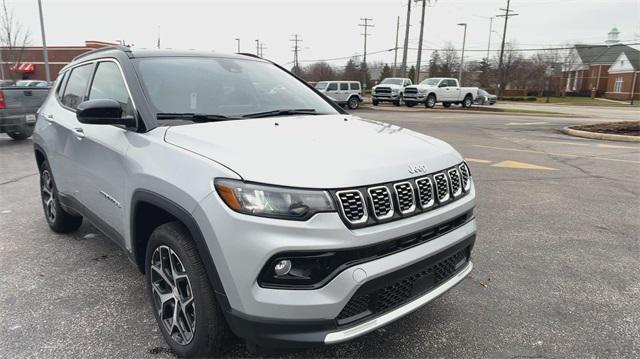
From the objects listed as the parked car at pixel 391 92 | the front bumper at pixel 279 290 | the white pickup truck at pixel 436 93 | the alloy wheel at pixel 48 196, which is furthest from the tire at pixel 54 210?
the parked car at pixel 391 92

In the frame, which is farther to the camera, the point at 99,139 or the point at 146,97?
the point at 99,139

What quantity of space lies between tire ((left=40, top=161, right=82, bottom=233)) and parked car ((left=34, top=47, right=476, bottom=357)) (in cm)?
122

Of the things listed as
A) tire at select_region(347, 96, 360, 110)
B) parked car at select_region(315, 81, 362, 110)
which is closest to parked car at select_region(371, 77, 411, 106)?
parked car at select_region(315, 81, 362, 110)

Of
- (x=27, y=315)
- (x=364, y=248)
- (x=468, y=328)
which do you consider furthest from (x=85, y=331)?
(x=468, y=328)

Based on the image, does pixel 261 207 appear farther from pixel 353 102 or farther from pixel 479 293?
pixel 353 102

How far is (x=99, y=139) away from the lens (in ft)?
10.5

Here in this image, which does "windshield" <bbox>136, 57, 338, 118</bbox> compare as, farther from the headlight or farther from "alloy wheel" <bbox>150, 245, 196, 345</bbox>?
the headlight

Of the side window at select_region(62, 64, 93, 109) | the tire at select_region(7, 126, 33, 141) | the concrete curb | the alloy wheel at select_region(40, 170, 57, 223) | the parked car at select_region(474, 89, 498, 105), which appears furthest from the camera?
the parked car at select_region(474, 89, 498, 105)

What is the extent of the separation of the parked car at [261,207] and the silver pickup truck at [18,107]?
9.12 metres

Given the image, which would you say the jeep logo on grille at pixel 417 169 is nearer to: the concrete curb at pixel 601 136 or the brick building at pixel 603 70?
the concrete curb at pixel 601 136

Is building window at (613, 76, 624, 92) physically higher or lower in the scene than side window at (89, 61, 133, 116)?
higher

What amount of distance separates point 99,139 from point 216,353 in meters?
1.78

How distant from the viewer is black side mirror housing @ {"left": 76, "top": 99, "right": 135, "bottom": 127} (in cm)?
272

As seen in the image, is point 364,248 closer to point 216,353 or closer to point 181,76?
point 216,353
